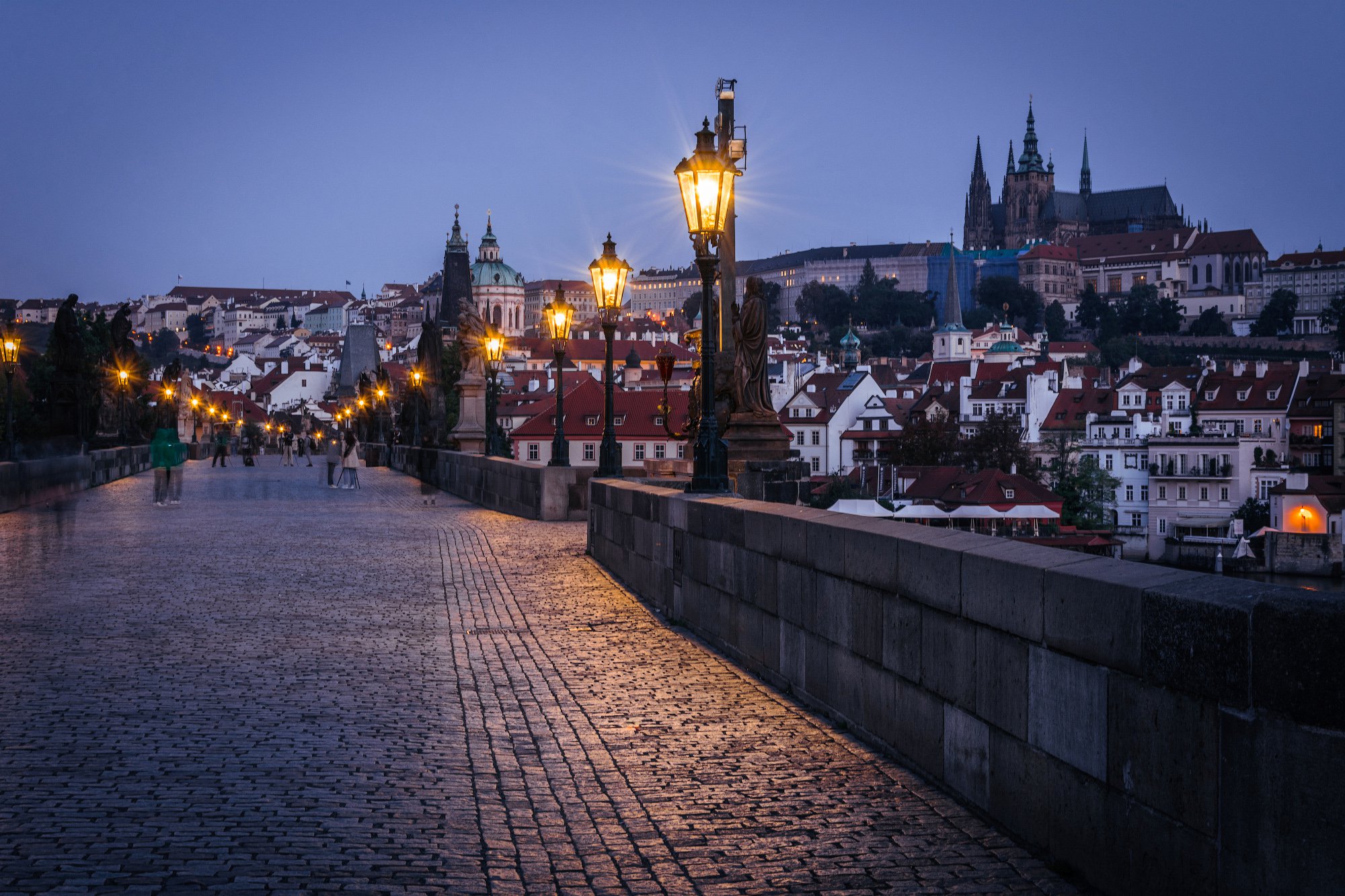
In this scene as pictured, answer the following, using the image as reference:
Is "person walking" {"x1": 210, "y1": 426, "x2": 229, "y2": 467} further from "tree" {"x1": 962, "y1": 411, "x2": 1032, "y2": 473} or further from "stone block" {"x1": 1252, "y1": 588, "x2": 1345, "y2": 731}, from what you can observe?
"stone block" {"x1": 1252, "y1": 588, "x2": 1345, "y2": 731}

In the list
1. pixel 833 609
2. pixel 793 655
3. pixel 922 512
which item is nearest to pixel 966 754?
pixel 833 609

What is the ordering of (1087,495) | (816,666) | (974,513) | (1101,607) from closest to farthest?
(1101,607)
(816,666)
(974,513)
(1087,495)

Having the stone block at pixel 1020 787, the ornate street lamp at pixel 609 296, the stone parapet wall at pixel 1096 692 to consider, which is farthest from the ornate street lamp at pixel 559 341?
the stone block at pixel 1020 787

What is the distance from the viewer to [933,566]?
589 centimetres

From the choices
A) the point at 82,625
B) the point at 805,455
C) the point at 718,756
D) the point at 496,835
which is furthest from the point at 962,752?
the point at 805,455

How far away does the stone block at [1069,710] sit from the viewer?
14.9 ft

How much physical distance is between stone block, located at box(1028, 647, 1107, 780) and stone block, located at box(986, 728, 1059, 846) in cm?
8

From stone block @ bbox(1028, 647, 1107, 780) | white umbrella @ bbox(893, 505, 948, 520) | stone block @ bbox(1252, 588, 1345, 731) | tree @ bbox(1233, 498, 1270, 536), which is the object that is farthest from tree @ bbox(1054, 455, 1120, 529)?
stone block @ bbox(1252, 588, 1345, 731)

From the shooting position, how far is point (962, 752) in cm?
570

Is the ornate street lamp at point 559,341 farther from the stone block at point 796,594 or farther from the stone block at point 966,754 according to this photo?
the stone block at point 966,754

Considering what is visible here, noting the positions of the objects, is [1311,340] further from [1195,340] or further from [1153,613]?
[1153,613]

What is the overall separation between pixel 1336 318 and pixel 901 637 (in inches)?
7422

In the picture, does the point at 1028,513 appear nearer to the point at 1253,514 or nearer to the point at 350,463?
the point at 350,463

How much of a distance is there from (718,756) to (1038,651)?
83.9 inches
